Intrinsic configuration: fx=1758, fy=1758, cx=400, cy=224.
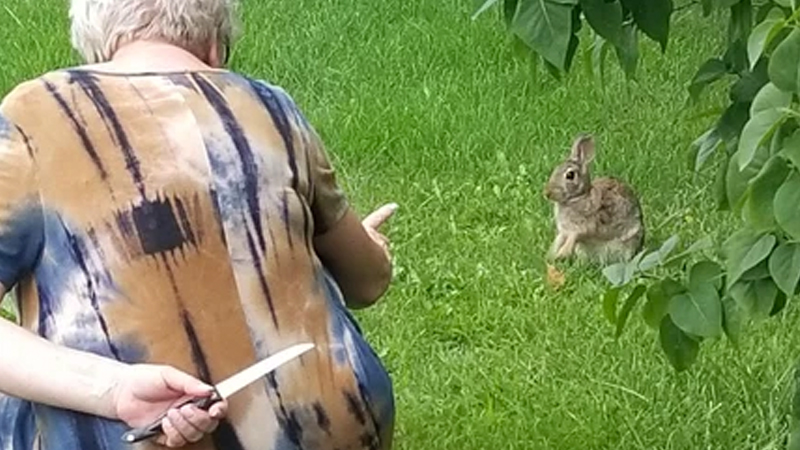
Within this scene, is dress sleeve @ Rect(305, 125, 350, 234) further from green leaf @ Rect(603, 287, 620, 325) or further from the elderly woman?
green leaf @ Rect(603, 287, 620, 325)

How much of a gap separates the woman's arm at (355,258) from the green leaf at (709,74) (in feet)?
2.20

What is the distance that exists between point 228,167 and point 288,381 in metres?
0.32

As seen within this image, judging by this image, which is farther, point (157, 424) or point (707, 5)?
point (707, 5)

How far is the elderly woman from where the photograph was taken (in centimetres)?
240

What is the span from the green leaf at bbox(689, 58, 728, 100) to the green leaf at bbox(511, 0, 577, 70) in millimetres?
738

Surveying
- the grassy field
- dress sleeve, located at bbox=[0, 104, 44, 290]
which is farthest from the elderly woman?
the grassy field

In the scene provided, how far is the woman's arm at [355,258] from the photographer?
2777mm

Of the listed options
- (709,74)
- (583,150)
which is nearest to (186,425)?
(709,74)

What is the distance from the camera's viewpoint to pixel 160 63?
255 cm

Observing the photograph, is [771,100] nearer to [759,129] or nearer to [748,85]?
[759,129]

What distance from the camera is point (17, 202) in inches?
Answer: 94.4

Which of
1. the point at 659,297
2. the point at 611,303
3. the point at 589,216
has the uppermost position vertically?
the point at 659,297

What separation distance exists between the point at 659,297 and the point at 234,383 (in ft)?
2.71

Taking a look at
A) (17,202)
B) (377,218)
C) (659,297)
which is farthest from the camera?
(377,218)
